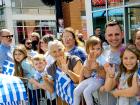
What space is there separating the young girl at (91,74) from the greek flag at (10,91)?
76 cm

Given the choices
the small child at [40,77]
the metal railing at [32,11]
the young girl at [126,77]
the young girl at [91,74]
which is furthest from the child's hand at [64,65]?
the metal railing at [32,11]

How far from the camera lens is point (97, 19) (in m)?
13.4

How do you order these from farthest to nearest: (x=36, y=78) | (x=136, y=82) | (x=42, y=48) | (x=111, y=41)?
(x=42, y=48) → (x=36, y=78) → (x=111, y=41) → (x=136, y=82)

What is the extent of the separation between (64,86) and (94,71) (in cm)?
62

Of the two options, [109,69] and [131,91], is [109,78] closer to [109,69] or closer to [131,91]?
[109,69]

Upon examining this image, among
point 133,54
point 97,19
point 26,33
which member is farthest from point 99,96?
point 26,33

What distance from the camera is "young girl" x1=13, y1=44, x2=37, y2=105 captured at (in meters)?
5.71

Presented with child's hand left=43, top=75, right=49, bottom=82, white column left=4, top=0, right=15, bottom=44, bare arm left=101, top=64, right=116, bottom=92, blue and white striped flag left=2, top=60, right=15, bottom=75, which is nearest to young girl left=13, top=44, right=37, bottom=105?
blue and white striped flag left=2, top=60, right=15, bottom=75

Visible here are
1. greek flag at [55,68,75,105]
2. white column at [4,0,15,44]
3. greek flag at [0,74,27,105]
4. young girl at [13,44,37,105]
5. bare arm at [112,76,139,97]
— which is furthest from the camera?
white column at [4,0,15,44]

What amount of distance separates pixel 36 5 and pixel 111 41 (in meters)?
27.5

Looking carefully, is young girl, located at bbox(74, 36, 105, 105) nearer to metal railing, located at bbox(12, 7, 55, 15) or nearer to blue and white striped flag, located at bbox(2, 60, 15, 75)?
blue and white striped flag, located at bbox(2, 60, 15, 75)

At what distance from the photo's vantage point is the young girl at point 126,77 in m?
3.81

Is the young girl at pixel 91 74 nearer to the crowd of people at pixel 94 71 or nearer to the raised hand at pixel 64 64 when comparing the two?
the crowd of people at pixel 94 71

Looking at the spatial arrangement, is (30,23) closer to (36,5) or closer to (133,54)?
(36,5)
